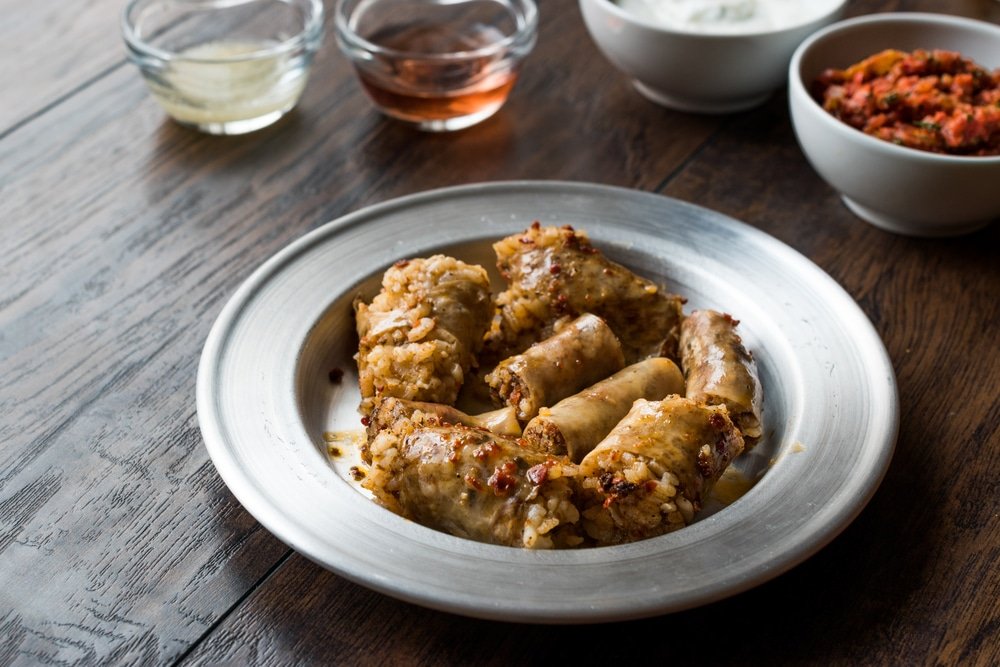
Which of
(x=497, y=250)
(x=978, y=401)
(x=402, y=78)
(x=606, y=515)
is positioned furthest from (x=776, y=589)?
(x=402, y=78)

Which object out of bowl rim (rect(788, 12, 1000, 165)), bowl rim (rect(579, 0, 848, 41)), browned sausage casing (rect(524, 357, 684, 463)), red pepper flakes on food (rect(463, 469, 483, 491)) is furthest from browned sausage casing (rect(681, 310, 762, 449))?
bowl rim (rect(579, 0, 848, 41))

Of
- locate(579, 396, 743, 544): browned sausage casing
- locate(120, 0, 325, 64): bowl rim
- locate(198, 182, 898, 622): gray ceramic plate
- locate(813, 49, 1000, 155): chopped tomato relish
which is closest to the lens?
locate(198, 182, 898, 622): gray ceramic plate

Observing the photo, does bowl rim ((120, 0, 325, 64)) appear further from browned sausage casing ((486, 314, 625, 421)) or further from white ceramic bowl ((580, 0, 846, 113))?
browned sausage casing ((486, 314, 625, 421))

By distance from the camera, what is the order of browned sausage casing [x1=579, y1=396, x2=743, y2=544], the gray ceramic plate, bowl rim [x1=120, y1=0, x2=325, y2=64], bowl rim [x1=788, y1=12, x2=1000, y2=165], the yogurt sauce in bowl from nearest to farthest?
the gray ceramic plate, browned sausage casing [x1=579, y1=396, x2=743, y2=544], bowl rim [x1=788, y1=12, x2=1000, y2=165], bowl rim [x1=120, y1=0, x2=325, y2=64], the yogurt sauce in bowl

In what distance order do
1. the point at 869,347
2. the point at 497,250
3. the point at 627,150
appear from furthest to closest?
the point at 627,150 < the point at 497,250 < the point at 869,347

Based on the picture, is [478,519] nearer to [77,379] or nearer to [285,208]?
[77,379]

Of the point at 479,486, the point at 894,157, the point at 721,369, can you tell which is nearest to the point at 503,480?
the point at 479,486
